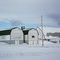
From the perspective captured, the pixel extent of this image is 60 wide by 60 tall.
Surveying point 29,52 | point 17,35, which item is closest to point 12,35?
point 17,35

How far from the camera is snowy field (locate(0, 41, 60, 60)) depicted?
7.25 ft

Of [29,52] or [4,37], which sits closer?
[4,37]

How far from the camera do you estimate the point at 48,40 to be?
98.8 inches

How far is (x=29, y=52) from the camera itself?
2.45 m

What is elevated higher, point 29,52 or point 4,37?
point 4,37

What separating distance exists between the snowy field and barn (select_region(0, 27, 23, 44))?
0.35 ft

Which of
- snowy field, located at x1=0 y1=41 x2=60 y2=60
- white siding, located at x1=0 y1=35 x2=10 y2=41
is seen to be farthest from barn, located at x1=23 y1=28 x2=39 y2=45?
white siding, located at x1=0 y1=35 x2=10 y2=41

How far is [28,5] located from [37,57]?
97cm

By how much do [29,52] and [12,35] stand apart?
447 mm

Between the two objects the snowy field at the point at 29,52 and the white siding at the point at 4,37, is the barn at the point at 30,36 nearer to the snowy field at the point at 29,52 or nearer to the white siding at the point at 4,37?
the snowy field at the point at 29,52

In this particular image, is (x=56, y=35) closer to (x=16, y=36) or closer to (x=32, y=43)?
(x=32, y=43)

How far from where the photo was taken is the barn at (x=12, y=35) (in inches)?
91.1

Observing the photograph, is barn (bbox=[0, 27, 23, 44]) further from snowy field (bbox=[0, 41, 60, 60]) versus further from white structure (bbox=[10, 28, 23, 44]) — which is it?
snowy field (bbox=[0, 41, 60, 60])

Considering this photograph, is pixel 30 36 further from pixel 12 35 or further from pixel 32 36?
pixel 12 35
